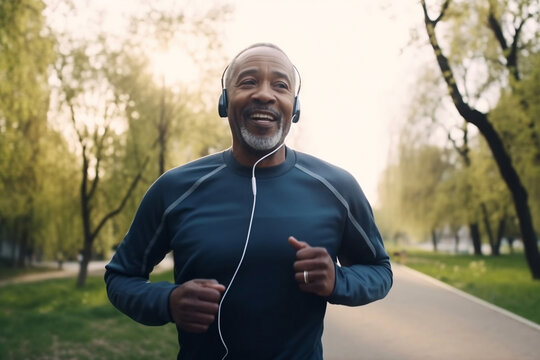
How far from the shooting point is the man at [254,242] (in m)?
1.91

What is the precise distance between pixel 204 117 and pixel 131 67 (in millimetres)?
3195

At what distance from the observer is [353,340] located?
313 inches

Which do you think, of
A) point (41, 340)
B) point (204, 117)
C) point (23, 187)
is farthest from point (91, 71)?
point (41, 340)

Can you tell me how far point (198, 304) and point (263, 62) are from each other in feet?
3.16

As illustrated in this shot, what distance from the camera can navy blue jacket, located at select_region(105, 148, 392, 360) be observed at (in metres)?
1.92

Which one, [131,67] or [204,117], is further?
[204,117]

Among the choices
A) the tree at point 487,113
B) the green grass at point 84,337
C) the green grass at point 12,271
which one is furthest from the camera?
the green grass at point 12,271

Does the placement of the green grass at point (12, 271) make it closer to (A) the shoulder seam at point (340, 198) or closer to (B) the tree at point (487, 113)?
(B) the tree at point (487, 113)

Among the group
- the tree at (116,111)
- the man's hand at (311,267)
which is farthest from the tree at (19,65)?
the man's hand at (311,267)

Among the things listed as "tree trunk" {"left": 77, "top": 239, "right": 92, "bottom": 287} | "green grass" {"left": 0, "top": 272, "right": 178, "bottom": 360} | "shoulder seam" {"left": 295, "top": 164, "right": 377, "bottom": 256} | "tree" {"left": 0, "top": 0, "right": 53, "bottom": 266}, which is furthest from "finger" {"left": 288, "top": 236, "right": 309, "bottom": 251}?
"tree trunk" {"left": 77, "top": 239, "right": 92, "bottom": 287}

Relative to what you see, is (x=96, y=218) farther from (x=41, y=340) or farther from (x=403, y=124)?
(x=403, y=124)

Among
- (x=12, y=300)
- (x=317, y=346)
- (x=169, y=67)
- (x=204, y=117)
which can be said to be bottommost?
(x=12, y=300)

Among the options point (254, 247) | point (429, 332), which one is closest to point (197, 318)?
point (254, 247)

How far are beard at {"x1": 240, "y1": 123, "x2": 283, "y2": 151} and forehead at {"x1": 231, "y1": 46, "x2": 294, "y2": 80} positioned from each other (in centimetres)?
25
